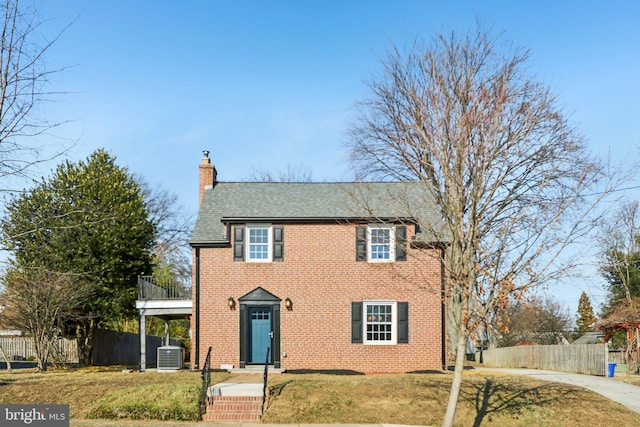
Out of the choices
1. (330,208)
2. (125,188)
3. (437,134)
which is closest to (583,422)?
(437,134)

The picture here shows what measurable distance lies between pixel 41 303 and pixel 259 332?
9.36 meters

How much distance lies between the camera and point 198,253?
2573 cm

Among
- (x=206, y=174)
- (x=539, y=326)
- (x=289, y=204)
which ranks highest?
(x=206, y=174)

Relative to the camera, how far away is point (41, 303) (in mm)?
28078

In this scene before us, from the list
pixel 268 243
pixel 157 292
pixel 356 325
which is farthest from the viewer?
pixel 157 292

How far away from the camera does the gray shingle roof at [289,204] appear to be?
25500 millimetres

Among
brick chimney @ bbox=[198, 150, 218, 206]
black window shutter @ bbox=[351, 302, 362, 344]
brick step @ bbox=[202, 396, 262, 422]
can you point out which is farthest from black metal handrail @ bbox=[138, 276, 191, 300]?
brick step @ bbox=[202, 396, 262, 422]

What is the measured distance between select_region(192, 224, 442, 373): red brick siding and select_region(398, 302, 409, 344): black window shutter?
173 mm

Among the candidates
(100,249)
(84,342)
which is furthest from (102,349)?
(100,249)

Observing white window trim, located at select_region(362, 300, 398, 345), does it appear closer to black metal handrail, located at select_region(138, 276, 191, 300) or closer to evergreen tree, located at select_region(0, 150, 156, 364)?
black metal handrail, located at select_region(138, 276, 191, 300)

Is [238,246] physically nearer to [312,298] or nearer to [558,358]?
[312,298]

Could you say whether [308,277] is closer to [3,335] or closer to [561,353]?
[561,353]

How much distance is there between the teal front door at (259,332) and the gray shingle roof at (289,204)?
2957 millimetres

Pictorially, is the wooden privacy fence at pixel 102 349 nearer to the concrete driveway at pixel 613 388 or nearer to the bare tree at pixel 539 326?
the concrete driveway at pixel 613 388
